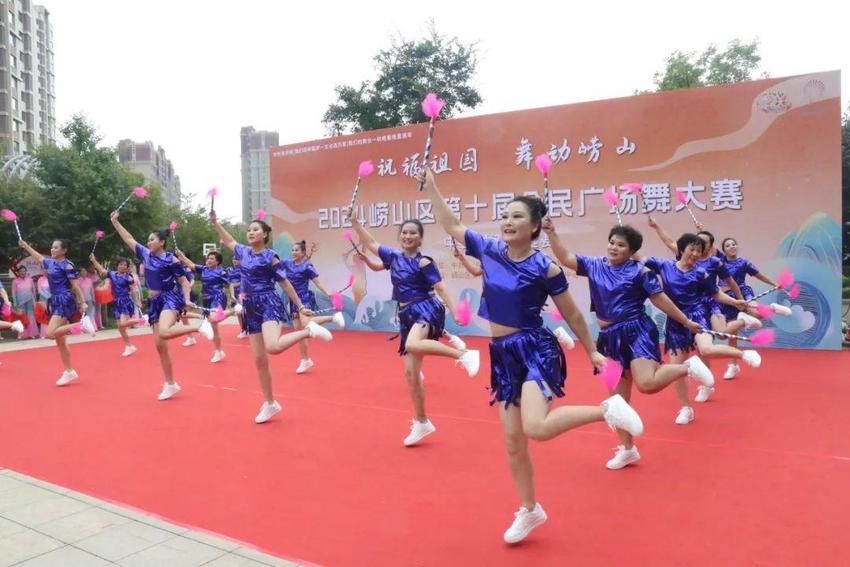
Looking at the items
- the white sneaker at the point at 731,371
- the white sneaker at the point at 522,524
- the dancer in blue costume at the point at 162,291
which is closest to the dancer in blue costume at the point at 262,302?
the dancer in blue costume at the point at 162,291

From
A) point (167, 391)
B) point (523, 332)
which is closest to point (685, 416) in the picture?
point (523, 332)

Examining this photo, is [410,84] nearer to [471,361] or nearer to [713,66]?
[713,66]

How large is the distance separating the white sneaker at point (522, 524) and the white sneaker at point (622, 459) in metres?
1.20

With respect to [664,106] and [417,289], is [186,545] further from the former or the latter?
[664,106]

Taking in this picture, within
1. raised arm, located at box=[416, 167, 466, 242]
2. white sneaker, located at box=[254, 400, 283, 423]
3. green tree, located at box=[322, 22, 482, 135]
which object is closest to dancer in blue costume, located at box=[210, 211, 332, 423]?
white sneaker, located at box=[254, 400, 283, 423]

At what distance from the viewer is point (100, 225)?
47.9 ft

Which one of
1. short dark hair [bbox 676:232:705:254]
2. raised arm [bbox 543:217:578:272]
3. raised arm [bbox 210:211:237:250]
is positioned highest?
raised arm [bbox 210:211:237:250]

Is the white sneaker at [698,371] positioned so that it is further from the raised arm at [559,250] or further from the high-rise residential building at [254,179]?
the high-rise residential building at [254,179]

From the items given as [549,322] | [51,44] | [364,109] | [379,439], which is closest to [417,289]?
[379,439]

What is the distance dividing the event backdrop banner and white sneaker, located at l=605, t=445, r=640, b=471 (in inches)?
174

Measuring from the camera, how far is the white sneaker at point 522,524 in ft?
9.50

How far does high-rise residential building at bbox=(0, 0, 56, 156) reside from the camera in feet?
152

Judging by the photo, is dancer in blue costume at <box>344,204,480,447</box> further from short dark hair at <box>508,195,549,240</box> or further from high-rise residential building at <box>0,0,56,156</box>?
high-rise residential building at <box>0,0,56,156</box>

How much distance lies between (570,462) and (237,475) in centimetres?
218
